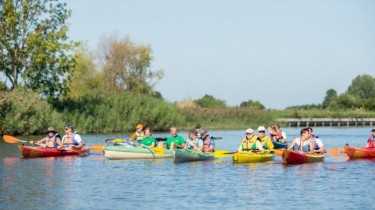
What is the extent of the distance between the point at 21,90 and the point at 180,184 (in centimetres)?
3344

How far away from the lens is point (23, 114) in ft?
178

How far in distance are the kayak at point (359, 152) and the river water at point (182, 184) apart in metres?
0.46

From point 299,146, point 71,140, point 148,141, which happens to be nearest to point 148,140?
point 148,141

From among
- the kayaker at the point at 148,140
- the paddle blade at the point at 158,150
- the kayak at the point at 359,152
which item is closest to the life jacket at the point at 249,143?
the paddle blade at the point at 158,150

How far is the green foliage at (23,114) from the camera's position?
2121 inches

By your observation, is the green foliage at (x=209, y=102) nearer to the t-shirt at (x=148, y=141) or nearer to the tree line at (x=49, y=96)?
the tree line at (x=49, y=96)

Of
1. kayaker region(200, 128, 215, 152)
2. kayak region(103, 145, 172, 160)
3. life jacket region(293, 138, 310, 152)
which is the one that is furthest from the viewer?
kayak region(103, 145, 172, 160)

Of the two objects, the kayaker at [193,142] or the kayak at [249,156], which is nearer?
the kayak at [249,156]

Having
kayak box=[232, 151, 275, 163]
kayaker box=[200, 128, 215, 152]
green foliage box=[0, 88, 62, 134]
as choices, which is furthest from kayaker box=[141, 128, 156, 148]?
green foliage box=[0, 88, 62, 134]

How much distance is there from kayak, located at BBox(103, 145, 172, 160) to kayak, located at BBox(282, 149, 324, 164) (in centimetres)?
507

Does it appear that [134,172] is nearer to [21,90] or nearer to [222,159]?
[222,159]

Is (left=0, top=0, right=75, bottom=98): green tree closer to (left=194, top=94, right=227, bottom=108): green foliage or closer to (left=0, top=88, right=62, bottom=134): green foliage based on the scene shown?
(left=0, top=88, right=62, bottom=134): green foliage

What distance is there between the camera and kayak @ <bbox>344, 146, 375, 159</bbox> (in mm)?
33956

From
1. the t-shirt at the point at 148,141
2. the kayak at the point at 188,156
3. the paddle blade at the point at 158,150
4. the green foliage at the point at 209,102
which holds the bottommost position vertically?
the kayak at the point at 188,156
